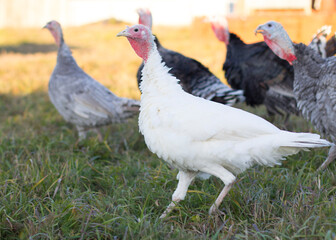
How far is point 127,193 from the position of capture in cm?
292

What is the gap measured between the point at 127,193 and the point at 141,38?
1.12m

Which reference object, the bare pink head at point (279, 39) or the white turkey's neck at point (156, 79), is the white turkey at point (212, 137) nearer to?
the white turkey's neck at point (156, 79)

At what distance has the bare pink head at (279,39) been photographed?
12.1 feet

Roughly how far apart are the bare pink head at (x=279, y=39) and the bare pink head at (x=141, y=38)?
1537mm

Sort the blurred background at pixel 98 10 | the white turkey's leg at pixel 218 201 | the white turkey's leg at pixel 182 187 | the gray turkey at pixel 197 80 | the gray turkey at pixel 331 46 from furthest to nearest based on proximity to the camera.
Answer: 1. the blurred background at pixel 98 10
2. the gray turkey at pixel 331 46
3. the gray turkey at pixel 197 80
4. the white turkey's leg at pixel 182 187
5. the white turkey's leg at pixel 218 201

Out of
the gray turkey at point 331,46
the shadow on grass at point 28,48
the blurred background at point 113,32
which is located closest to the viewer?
the gray turkey at point 331,46

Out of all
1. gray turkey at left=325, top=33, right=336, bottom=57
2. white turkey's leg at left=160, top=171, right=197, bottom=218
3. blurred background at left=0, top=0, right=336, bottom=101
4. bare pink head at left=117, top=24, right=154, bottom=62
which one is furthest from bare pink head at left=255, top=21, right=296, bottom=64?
blurred background at left=0, top=0, right=336, bottom=101

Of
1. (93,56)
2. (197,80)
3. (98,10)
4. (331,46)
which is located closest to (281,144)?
(197,80)

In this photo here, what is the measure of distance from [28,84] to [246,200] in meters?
5.73

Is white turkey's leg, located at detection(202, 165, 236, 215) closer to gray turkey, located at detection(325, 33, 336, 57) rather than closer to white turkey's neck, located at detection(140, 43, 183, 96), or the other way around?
white turkey's neck, located at detection(140, 43, 183, 96)

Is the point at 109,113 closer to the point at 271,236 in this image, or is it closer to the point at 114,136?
the point at 114,136

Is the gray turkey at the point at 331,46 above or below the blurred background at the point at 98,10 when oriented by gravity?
above

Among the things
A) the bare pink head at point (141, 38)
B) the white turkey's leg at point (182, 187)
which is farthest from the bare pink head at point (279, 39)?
the white turkey's leg at point (182, 187)

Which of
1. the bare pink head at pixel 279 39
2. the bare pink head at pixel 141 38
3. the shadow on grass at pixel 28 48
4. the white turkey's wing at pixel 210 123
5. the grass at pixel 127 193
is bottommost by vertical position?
the shadow on grass at pixel 28 48
